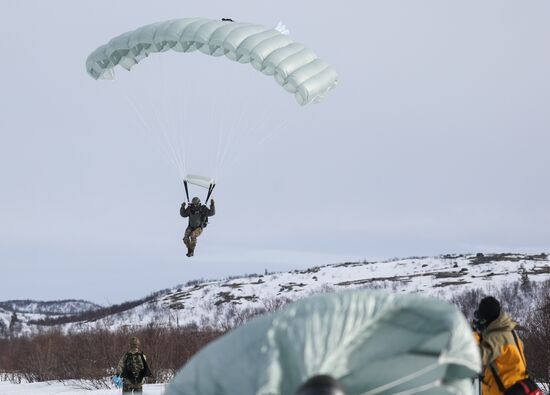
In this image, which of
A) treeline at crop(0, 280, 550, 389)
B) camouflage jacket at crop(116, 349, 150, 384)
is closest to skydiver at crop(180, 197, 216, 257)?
camouflage jacket at crop(116, 349, 150, 384)

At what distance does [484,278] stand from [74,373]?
66.3 metres

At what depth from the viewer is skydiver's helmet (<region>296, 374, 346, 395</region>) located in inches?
33.9

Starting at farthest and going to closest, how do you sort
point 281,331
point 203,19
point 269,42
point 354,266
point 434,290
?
point 354,266 → point 434,290 → point 203,19 → point 269,42 → point 281,331

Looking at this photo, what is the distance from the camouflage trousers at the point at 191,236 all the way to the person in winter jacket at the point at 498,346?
8332 millimetres

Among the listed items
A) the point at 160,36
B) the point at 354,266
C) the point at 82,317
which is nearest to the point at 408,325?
the point at 160,36

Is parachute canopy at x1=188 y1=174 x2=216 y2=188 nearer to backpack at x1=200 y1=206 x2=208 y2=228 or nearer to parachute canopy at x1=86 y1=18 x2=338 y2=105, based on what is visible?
backpack at x1=200 y1=206 x2=208 y2=228

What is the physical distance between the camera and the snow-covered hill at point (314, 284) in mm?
87062

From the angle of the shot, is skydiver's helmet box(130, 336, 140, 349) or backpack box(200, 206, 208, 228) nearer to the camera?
skydiver's helmet box(130, 336, 140, 349)

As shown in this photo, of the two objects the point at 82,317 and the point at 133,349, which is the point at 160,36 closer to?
the point at 133,349

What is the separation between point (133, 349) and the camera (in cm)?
988

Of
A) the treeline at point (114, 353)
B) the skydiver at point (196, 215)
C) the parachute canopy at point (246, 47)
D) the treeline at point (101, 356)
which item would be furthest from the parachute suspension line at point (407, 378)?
the treeline at point (101, 356)

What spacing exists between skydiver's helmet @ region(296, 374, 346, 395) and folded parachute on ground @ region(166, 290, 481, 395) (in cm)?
2

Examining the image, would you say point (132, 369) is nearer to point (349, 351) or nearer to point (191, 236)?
point (191, 236)

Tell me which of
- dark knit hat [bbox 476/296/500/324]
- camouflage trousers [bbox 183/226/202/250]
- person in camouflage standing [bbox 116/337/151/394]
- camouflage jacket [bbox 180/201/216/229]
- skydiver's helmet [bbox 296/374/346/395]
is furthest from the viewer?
camouflage trousers [bbox 183/226/202/250]
